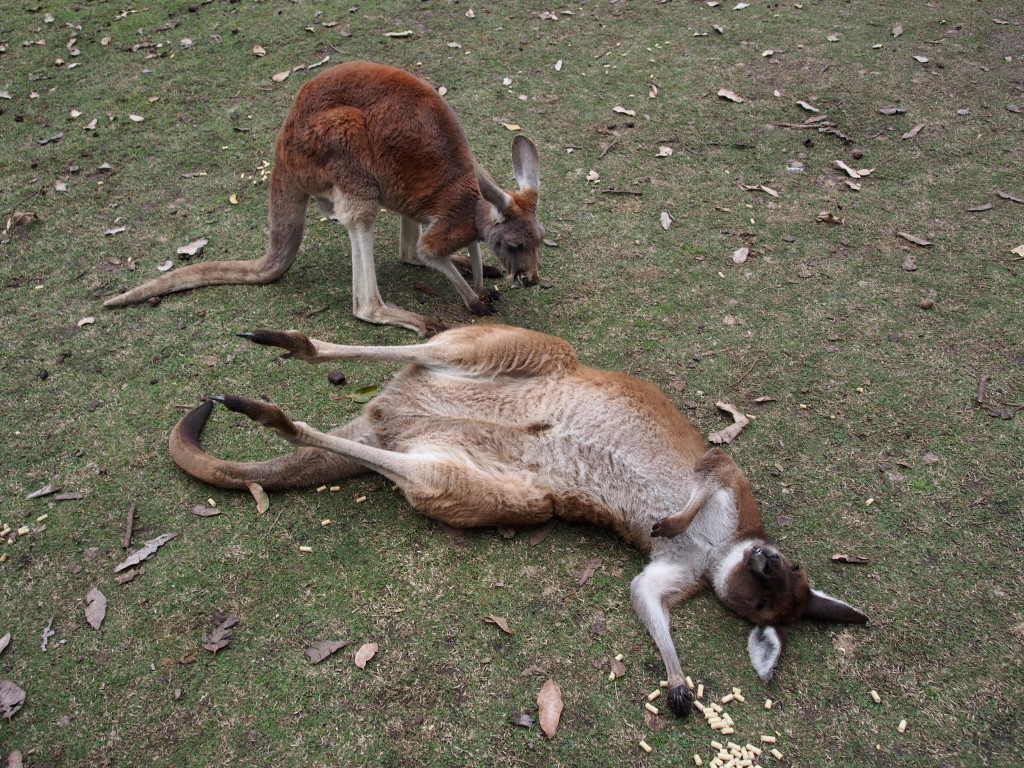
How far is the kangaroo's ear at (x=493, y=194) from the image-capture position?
14.1 ft

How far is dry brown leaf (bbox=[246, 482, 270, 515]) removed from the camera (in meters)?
3.38

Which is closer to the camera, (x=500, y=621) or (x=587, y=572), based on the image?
(x=500, y=621)

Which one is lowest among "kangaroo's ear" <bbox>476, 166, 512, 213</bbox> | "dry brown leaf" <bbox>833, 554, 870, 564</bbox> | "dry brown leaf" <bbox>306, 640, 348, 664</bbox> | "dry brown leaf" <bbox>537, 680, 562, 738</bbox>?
"dry brown leaf" <bbox>833, 554, 870, 564</bbox>

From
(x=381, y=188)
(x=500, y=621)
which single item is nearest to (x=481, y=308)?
(x=381, y=188)

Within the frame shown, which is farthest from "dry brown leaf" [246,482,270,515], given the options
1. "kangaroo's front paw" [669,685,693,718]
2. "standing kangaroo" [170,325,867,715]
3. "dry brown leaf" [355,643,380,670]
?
"kangaroo's front paw" [669,685,693,718]

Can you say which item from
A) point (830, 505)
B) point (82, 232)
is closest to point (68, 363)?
point (82, 232)

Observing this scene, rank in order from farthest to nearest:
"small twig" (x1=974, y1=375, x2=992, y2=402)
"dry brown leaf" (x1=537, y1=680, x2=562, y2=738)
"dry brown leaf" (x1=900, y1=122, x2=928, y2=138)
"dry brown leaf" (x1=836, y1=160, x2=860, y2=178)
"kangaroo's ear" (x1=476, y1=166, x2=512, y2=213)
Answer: "dry brown leaf" (x1=900, y1=122, x2=928, y2=138), "dry brown leaf" (x1=836, y1=160, x2=860, y2=178), "kangaroo's ear" (x1=476, y1=166, x2=512, y2=213), "small twig" (x1=974, y1=375, x2=992, y2=402), "dry brown leaf" (x1=537, y1=680, x2=562, y2=738)

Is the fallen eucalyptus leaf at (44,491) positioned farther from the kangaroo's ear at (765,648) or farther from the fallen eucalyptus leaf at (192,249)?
the kangaroo's ear at (765,648)

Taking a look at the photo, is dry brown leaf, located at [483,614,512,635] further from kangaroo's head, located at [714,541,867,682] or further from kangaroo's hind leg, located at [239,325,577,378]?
kangaroo's hind leg, located at [239,325,577,378]

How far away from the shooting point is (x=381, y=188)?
426cm

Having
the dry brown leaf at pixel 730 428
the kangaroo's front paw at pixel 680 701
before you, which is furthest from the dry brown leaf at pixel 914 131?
the kangaroo's front paw at pixel 680 701

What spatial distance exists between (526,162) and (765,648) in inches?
120

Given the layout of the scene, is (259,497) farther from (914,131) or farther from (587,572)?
(914,131)

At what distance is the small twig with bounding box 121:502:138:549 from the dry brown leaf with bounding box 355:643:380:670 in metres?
1.15
